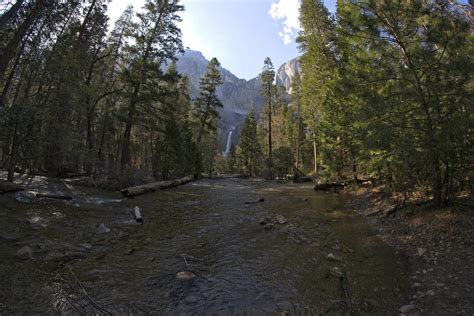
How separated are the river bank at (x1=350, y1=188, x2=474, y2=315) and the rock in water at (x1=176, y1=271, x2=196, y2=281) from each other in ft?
11.2

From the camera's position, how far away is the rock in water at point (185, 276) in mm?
5199

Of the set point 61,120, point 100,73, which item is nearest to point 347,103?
point 61,120

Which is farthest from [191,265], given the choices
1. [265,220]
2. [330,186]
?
[330,186]

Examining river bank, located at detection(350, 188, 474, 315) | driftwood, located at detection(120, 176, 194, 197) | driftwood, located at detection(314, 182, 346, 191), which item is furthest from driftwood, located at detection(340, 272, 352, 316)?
driftwood, located at detection(314, 182, 346, 191)

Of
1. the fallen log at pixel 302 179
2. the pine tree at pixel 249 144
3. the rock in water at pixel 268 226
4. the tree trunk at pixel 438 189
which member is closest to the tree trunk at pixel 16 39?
the rock in water at pixel 268 226

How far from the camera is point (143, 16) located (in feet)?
71.9

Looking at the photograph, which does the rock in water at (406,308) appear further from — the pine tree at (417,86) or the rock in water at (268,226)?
the rock in water at (268,226)

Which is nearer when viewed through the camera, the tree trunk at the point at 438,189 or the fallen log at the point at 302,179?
the tree trunk at the point at 438,189

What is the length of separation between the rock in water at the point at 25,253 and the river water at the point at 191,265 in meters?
0.09

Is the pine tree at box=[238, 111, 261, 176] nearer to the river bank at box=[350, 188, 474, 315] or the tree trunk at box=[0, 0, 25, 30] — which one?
the river bank at box=[350, 188, 474, 315]

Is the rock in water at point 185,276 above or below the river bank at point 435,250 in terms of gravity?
below

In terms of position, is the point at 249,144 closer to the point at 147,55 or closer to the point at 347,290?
the point at 147,55

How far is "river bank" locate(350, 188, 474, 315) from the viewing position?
4196mm

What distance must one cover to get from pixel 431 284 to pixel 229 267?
11.1ft
